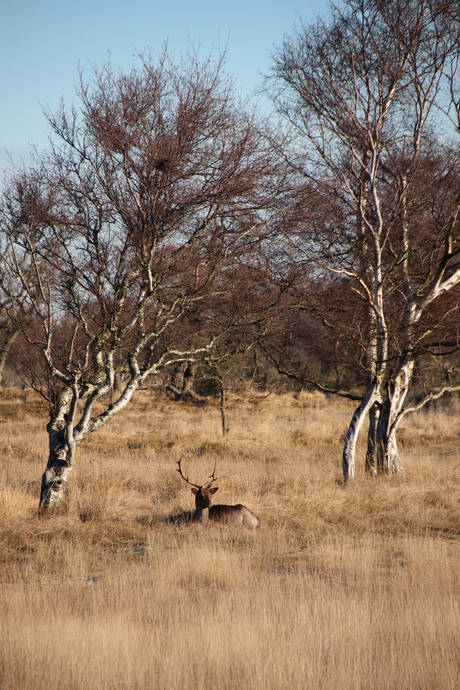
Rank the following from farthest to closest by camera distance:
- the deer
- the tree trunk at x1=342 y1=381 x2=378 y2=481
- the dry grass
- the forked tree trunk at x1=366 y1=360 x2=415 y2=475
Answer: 1. the forked tree trunk at x1=366 y1=360 x2=415 y2=475
2. the tree trunk at x1=342 y1=381 x2=378 y2=481
3. the deer
4. the dry grass

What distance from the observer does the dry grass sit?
3182mm

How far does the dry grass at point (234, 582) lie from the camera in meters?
3.18

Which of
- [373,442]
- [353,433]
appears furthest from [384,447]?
[353,433]

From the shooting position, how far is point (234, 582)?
4.80 m

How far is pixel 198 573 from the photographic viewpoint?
4.99 metres

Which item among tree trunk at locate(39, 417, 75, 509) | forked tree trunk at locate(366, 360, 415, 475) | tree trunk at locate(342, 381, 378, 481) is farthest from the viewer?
forked tree trunk at locate(366, 360, 415, 475)

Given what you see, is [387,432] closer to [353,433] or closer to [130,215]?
[353,433]

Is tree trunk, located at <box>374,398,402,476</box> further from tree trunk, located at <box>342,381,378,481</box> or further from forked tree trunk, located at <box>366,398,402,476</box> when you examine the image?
tree trunk, located at <box>342,381,378,481</box>

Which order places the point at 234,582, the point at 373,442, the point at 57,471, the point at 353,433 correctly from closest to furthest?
the point at 234,582 < the point at 57,471 < the point at 353,433 < the point at 373,442

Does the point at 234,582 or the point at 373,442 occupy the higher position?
the point at 373,442

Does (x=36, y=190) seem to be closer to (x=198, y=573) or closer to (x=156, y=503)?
(x=156, y=503)

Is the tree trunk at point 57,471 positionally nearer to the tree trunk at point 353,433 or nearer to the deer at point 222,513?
the deer at point 222,513

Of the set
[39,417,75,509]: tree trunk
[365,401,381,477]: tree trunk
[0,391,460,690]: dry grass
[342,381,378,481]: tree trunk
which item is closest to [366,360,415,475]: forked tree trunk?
[365,401,381,477]: tree trunk

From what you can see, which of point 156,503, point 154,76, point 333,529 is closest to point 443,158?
point 154,76
